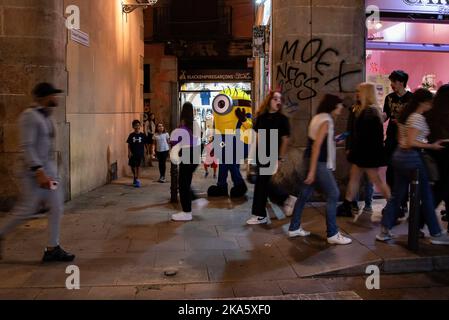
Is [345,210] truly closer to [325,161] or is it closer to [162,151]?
[325,161]

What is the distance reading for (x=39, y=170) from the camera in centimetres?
572

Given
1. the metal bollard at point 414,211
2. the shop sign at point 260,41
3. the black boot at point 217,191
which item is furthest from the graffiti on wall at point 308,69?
the shop sign at point 260,41

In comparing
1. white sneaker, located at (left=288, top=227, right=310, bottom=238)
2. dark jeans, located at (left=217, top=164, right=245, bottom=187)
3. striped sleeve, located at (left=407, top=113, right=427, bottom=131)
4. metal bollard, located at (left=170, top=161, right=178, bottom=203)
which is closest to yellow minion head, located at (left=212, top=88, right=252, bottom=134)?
dark jeans, located at (left=217, top=164, right=245, bottom=187)

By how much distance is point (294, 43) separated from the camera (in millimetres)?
9078

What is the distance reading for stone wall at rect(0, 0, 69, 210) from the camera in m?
8.45

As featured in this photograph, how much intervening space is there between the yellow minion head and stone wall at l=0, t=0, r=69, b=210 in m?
A: 3.03

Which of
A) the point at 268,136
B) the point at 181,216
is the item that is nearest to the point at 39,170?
the point at 181,216

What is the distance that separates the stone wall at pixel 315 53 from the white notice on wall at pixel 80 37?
11.9ft

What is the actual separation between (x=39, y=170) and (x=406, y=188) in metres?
4.22

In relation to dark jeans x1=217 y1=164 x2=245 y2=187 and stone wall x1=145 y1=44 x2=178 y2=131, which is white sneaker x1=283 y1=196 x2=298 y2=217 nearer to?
dark jeans x1=217 y1=164 x2=245 y2=187

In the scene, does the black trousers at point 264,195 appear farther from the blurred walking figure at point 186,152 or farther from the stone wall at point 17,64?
the stone wall at point 17,64

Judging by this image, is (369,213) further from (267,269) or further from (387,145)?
(267,269)

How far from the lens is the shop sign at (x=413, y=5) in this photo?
9.46m
